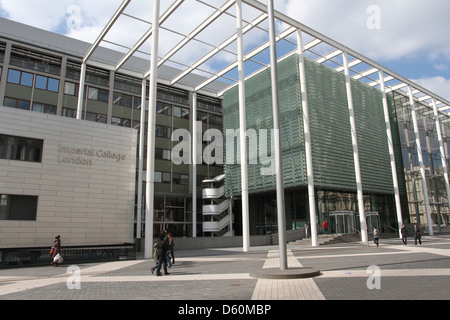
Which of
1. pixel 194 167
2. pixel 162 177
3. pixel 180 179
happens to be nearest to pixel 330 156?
pixel 194 167

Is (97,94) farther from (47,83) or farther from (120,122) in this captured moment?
(47,83)

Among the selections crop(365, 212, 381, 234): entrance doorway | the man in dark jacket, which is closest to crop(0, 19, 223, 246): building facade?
the man in dark jacket

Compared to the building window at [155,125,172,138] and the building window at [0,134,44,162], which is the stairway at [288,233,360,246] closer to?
the building window at [155,125,172,138]

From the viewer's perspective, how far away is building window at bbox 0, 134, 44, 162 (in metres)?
19.3

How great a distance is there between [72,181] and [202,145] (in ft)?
73.2

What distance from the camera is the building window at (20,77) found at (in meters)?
30.5

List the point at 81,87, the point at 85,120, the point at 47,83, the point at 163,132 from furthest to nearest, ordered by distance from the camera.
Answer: the point at 163,132 < the point at 47,83 < the point at 81,87 < the point at 85,120

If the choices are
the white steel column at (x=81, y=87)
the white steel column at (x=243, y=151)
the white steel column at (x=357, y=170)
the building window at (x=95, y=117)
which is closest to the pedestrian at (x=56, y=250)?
the white steel column at (x=243, y=151)

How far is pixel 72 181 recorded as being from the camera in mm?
21219

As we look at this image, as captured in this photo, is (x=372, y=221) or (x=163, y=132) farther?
(x=163, y=132)

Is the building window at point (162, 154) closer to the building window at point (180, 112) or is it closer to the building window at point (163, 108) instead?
the building window at point (163, 108)

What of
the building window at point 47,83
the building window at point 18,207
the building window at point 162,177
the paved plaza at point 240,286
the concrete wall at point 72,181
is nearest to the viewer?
the paved plaza at point 240,286

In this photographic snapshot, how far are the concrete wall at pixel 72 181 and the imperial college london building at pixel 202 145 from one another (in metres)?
0.07

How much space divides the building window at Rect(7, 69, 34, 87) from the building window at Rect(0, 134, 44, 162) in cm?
1400
